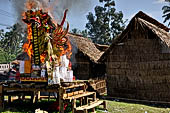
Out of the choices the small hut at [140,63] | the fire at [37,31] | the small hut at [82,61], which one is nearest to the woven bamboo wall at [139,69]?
the small hut at [140,63]

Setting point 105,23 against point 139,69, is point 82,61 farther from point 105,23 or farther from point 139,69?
point 105,23

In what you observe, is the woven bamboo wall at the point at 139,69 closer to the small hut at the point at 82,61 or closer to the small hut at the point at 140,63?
the small hut at the point at 140,63

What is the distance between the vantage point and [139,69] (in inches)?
481

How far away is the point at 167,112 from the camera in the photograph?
29.8 feet

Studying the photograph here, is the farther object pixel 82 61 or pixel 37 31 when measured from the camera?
pixel 82 61

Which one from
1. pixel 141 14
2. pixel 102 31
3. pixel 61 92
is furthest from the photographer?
pixel 102 31

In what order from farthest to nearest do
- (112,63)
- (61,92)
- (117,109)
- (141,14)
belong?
(141,14) → (112,63) → (117,109) → (61,92)

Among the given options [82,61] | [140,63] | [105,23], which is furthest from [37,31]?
[105,23]

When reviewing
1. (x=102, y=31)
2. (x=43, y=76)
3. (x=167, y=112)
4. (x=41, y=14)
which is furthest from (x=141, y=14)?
(x=102, y=31)

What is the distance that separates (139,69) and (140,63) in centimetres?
41

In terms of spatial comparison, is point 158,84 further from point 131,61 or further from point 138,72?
point 131,61

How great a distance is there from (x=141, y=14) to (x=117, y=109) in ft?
29.9

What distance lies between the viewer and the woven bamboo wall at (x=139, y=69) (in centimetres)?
Answer: 1149

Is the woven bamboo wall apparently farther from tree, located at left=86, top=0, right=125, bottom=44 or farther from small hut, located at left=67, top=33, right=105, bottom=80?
tree, located at left=86, top=0, right=125, bottom=44
